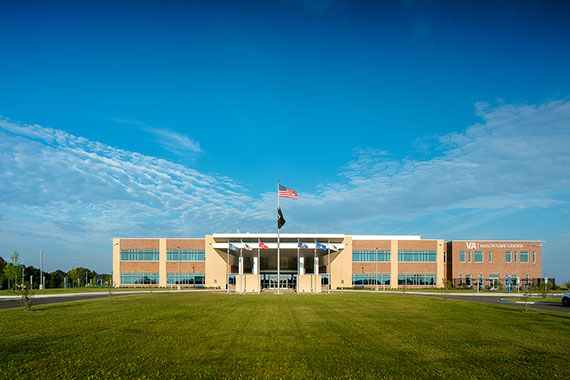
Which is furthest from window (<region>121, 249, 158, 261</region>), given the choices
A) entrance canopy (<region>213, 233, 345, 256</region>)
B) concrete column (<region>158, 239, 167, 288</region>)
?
entrance canopy (<region>213, 233, 345, 256</region>)

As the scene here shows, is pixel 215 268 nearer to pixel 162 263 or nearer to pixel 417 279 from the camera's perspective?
pixel 162 263

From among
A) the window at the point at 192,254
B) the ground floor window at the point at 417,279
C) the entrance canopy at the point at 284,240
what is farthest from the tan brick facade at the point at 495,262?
the window at the point at 192,254

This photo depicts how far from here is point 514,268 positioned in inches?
3150

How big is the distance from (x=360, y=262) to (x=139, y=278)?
4113 centimetres

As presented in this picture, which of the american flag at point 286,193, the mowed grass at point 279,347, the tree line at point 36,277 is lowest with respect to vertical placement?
the tree line at point 36,277

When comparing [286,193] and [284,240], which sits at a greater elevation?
[286,193]

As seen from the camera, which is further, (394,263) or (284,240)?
(394,263)

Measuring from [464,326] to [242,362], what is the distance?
41.0ft

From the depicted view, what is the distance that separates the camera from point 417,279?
3095 inches

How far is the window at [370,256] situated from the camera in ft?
254

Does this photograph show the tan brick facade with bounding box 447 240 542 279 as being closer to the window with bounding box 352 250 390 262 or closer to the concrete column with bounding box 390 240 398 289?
the concrete column with bounding box 390 240 398 289

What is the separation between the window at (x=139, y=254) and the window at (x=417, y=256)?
4611 cm

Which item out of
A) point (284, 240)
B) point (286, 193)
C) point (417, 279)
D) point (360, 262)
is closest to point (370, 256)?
point (360, 262)

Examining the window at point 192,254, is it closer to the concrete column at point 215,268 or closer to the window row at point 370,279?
the concrete column at point 215,268
